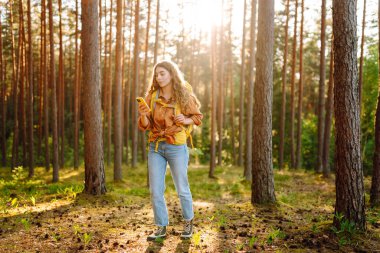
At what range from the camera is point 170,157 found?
5188 millimetres

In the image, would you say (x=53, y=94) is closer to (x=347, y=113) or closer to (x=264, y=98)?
(x=264, y=98)

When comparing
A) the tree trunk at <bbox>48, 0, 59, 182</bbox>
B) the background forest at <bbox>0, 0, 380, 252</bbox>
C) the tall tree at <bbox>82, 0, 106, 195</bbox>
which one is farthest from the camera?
the tree trunk at <bbox>48, 0, 59, 182</bbox>

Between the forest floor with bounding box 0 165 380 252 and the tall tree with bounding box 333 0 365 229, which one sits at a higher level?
the tall tree with bounding box 333 0 365 229

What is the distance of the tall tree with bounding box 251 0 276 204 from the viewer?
8477 millimetres

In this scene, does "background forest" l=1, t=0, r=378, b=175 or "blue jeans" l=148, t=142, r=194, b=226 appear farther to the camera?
"background forest" l=1, t=0, r=378, b=175

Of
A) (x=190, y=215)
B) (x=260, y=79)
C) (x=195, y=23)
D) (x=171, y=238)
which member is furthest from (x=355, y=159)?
(x=195, y=23)

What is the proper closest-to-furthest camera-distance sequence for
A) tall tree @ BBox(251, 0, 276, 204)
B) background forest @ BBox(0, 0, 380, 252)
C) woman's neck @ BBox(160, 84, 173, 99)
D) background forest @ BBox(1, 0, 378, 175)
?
woman's neck @ BBox(160, 84, 173, 99) < background forest @ BBox(0, 0, 380, 252) < tall tree @ BBox(251, 0, 276, 204) < background forest @ BBox(1, 0, 378, 175)

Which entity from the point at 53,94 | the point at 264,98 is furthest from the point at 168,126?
the point at 53,94

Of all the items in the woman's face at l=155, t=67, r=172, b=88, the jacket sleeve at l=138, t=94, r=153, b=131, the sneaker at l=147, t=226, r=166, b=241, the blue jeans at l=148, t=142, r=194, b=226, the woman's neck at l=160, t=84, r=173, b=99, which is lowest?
the sneaker at l=147, t=226, r=166, b=241

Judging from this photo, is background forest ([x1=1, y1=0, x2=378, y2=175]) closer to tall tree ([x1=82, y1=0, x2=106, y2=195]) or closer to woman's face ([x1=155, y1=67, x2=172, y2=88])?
tall tree ([x1=82, y1=0, x2=106, y2=195])

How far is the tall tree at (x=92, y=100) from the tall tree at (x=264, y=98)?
12.5 ft

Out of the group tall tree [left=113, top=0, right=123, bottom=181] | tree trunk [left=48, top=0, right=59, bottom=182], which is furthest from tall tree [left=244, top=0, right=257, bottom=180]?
tree trunk [left=48, top=0, right=59, bottom=182]

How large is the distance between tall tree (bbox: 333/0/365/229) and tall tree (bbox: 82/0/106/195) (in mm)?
5671

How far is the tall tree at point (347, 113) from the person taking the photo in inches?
213
